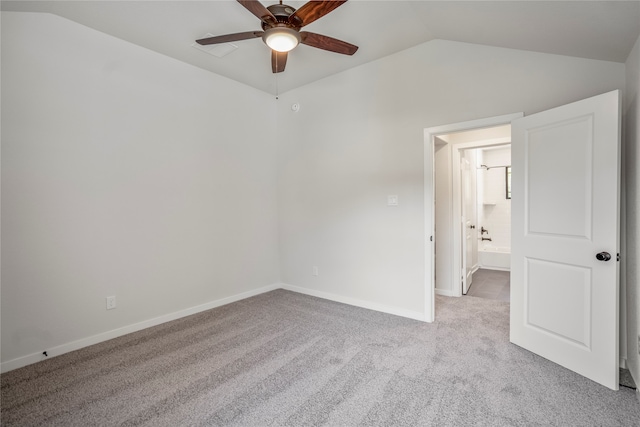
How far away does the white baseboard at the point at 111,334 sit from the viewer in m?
2.28

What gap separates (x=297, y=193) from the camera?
4.19m

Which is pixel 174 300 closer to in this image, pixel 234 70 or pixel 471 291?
pixel 234 70

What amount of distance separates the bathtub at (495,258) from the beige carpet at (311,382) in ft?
10.3

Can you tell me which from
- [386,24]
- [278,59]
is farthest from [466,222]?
[278,59]

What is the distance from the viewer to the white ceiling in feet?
6.14

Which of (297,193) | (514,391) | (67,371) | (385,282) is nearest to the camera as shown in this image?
(514,391)

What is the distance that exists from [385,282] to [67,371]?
2965 mm

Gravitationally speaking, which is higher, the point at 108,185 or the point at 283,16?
the point at 283,16

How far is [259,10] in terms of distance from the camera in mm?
1768

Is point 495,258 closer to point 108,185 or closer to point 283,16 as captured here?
point 283,16

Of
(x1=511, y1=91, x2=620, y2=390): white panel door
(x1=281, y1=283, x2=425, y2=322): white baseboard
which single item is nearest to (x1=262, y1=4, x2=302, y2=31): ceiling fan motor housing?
(x1=511, y1=91, x2=620, y2=390): white panel door

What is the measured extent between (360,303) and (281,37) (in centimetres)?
292

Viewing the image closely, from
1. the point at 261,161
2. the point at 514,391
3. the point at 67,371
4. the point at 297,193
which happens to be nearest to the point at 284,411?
the point at 514,391

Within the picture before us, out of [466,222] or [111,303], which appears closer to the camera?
[111,303]
